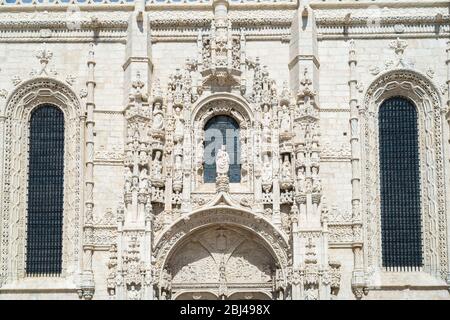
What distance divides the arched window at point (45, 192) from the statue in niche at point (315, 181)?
7.22 m

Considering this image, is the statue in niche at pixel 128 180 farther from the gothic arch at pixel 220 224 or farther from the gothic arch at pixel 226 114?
the gothic arch at pixel 226 114

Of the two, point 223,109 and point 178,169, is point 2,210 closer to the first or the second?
point 178,169

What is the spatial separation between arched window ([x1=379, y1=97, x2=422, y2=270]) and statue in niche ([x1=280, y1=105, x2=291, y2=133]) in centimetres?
282

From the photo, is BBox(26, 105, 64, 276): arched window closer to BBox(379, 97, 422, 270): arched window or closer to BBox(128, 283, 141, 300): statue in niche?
BBox(128, 283, 141, 300): statue in niche

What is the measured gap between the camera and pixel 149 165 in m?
27.8

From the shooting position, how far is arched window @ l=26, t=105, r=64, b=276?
28.5 metres

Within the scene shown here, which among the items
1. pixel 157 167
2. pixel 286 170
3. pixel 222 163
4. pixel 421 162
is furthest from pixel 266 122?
pixel 421 162

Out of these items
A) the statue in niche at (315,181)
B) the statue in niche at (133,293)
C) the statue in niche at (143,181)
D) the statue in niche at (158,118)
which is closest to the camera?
the statue in niche at (133,293)

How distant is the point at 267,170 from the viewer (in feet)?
91.9

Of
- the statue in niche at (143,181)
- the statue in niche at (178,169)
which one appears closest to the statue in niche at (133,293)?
the statue in niche at (143,181)

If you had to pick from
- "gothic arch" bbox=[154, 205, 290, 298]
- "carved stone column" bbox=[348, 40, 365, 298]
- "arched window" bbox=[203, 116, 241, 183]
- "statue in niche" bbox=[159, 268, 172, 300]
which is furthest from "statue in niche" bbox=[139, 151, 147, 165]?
"carved stone column" bbox=[348, 40, 365, 298]

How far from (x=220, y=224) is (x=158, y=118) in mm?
3453

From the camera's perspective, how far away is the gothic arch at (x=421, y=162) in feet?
92.3
